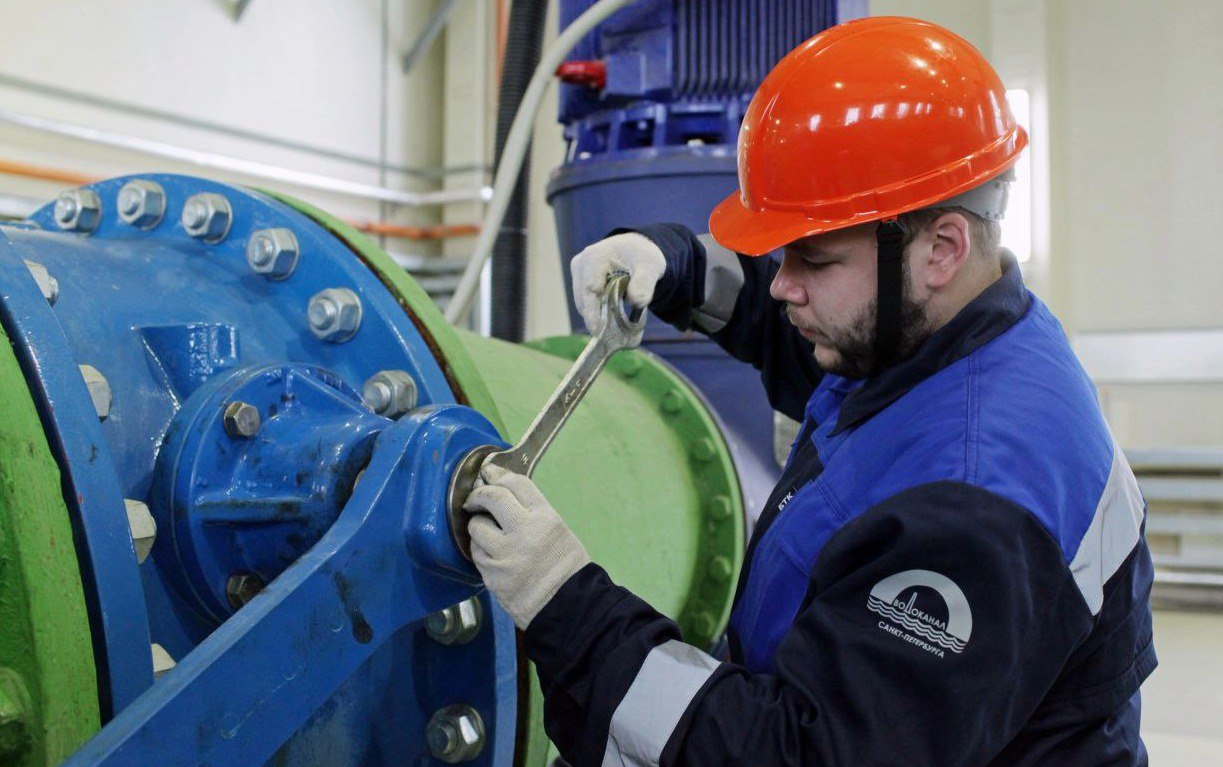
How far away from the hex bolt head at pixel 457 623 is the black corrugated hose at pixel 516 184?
1.64 meters

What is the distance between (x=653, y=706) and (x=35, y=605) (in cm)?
39

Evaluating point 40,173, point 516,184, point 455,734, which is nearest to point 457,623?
point 455,734

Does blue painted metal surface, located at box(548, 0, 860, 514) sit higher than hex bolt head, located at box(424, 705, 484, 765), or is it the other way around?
blue painted metal surface, located at box(548, 0, 860, 514)

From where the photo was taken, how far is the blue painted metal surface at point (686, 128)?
1.77m

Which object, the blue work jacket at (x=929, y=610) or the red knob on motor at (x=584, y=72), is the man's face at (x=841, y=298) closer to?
the blue work jacket at (x=929, y=610)

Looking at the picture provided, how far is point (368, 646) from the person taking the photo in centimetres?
68

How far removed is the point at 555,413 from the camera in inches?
33.1

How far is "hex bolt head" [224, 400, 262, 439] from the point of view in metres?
0.75

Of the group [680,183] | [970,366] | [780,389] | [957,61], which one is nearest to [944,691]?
[970,366]

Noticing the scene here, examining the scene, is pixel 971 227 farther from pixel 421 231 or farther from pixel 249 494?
pixel 421 231

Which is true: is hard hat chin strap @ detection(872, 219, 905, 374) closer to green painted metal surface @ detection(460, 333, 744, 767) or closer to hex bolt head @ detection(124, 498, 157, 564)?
green painted metal surface @ detection(460, 333, 744, 767)

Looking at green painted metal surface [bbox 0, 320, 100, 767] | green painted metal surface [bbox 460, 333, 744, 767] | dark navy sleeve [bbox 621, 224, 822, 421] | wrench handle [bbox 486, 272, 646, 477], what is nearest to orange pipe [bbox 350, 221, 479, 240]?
green painted metal surface [bbox 460, 333, 744, 767]

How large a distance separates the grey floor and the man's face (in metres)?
1.50

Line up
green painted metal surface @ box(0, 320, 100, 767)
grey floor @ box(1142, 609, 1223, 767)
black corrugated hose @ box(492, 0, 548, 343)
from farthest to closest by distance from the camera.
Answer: black corrugated hose @ box(492, 0, 548, 343)
grey floor @ box(1142, 609, 1223, 767)
green painted metal surface @ box(0, 320, 100, 767)
